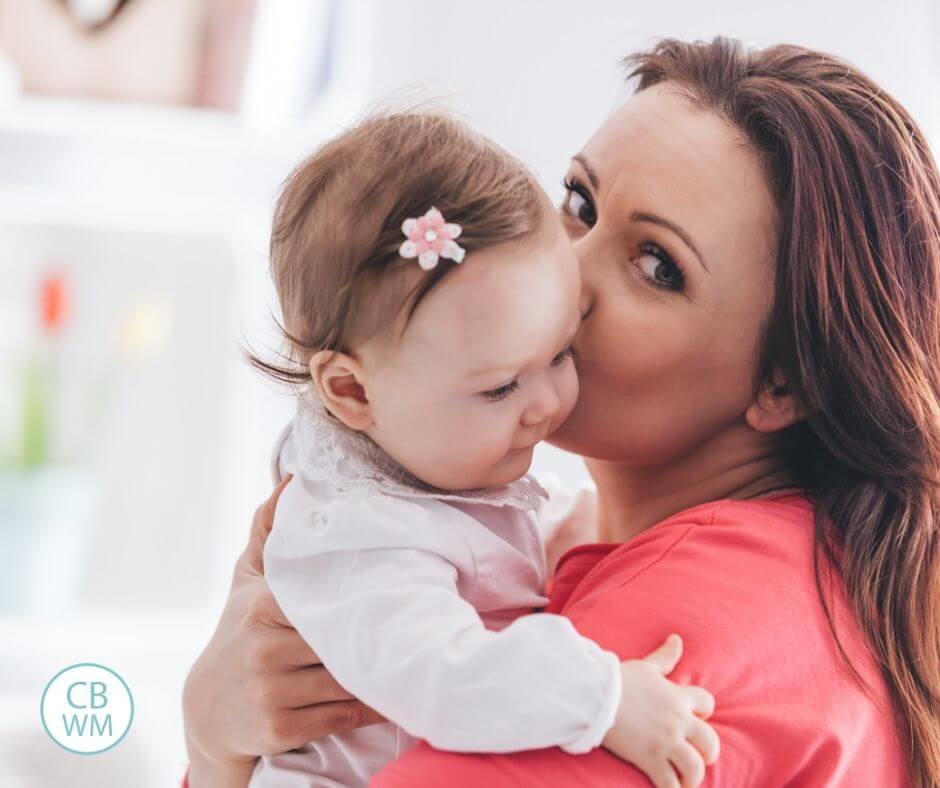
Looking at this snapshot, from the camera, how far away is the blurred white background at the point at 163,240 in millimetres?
2084

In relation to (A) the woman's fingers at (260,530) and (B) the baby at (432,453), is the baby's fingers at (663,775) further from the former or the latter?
(A) the woman's fingers at (260,530)

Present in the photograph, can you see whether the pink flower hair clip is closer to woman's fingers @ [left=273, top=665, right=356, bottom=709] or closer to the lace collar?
the lace collar

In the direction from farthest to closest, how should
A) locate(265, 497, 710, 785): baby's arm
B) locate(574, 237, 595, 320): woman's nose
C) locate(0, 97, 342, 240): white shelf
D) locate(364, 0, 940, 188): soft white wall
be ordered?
locate(364, 0, 940, 188): soft white wall < locate(0, 97, 342, 240): white shelf < locate(574, 237, 595, 320): woman's nose < locate(265, 497, 710, 785): baby's arm

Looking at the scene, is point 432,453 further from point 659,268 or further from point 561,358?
point 659,268

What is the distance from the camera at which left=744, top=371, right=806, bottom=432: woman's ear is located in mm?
1138

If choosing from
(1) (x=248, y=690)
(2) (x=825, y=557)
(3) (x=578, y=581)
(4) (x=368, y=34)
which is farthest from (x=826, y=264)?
(4) (x=368, y=34)

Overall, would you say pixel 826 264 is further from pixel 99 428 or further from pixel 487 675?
pixel 99 428

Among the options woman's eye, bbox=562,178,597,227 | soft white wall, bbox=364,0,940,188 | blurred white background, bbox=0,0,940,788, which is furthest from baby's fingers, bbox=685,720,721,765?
soft white wall, bbox=364,0,940,188

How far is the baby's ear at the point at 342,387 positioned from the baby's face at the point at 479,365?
1 centimetres

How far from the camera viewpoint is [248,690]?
109 cm

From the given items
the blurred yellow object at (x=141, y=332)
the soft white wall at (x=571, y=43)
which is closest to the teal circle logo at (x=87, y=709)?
the blurred yellow object at (x=141, y=332)

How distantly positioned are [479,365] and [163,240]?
145cm

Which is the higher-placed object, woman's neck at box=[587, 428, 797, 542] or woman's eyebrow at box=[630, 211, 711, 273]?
woman's eyebrow at box=[630, 211, 711, 273]

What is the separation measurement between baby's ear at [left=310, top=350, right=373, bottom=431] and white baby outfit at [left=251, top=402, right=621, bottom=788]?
0.11 feet
